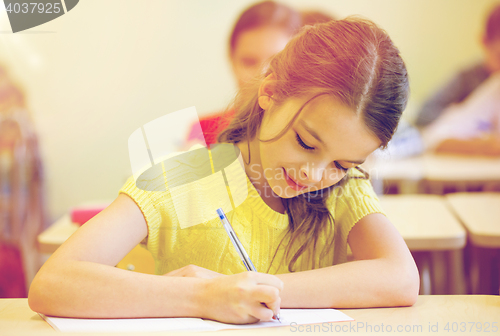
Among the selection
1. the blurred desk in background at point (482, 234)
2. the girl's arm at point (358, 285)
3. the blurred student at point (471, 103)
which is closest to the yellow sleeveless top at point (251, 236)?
the girl's arm at point (358, 285)

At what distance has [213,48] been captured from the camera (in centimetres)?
93

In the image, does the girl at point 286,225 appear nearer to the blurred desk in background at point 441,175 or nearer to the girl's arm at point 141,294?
the girl's arm at point 141,294

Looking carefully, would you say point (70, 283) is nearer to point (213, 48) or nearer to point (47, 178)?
point (213, 48)

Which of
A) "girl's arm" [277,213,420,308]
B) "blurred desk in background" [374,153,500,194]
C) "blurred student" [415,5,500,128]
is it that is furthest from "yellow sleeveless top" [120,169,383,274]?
"blurred student" [415,5,500,128]

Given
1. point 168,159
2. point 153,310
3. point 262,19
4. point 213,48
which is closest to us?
point 153,310

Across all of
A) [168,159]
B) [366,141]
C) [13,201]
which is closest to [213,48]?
[168,159]

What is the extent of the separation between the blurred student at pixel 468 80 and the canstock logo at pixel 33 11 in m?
2.20

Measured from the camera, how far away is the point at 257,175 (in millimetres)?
684

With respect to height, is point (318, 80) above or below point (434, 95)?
above

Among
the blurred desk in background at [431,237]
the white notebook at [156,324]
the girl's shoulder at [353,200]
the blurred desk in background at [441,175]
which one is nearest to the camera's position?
the white notebook at [156,324]

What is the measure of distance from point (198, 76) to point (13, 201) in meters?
1.00

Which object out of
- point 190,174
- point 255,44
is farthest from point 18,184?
point 190,174

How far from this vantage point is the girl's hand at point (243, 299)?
1.47 feet

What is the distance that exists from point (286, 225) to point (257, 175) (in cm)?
9
